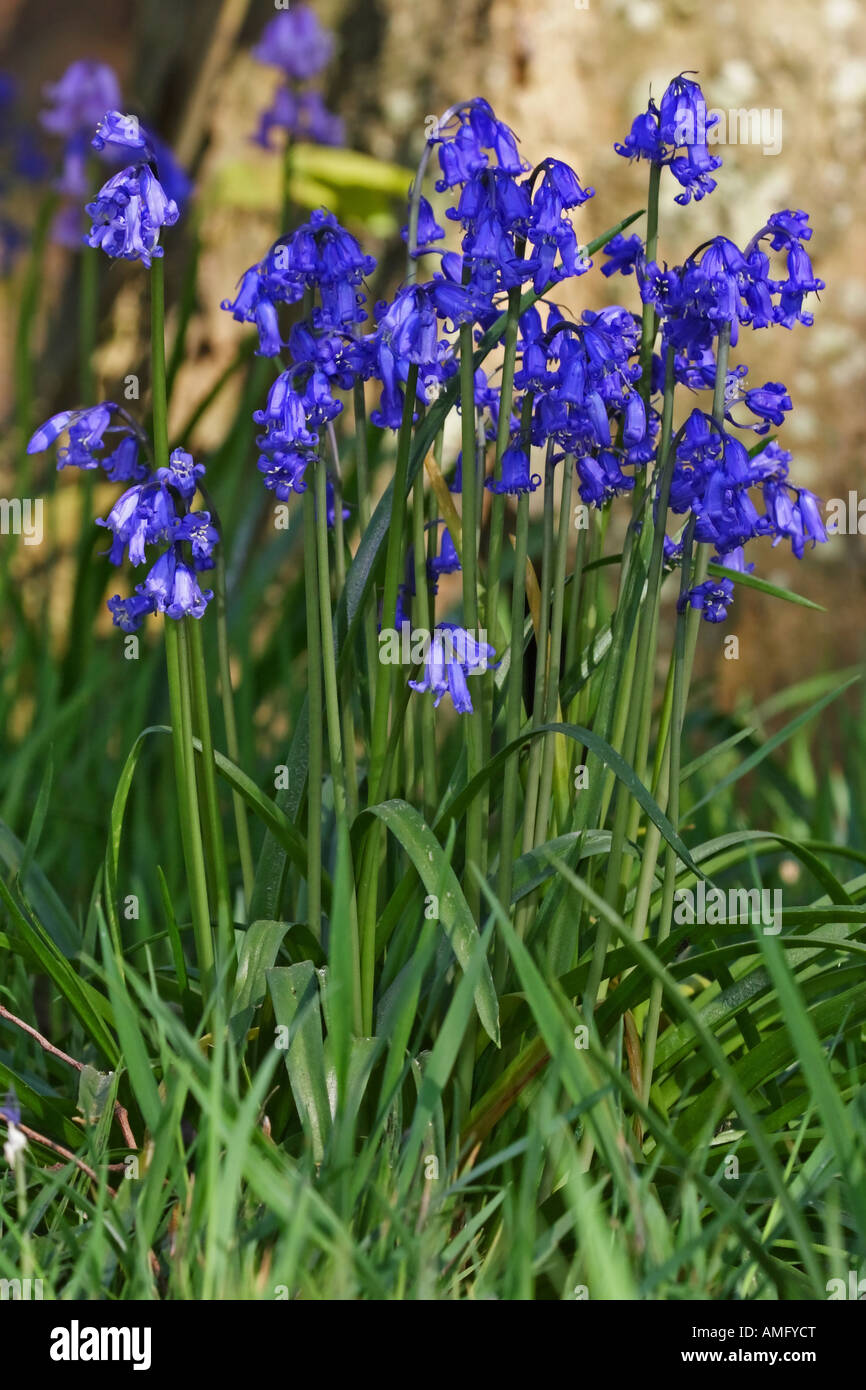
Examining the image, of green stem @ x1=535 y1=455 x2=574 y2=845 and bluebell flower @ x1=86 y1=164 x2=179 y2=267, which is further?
green stem @ x1=535 y1=455 x2=574 y2=845

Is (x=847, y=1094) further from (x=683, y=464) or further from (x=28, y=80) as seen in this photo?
(x=28, y=80)

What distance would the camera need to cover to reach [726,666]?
150 inches

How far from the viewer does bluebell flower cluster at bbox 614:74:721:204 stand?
158 centimetres

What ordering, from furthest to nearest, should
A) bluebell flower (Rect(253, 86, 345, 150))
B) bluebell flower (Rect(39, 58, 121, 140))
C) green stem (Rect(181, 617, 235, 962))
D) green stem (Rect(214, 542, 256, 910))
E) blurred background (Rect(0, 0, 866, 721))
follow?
bluebell flower (Rect(39, 58, 121, 140)) < bluebell flower (Rect(253, 86, 345, 150)) < blurred background (Rect(0, 0, 866, 721)) < green stem (Rect(214, 542, 256, 910)) < green stem (Rect(181, 617, 235, 962))

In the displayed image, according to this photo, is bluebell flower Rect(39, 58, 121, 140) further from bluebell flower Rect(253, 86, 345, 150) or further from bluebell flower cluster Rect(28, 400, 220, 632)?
bluebell flower cluster Rect(28, 400, 220, 632)

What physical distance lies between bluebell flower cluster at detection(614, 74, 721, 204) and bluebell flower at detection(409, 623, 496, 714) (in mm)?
598

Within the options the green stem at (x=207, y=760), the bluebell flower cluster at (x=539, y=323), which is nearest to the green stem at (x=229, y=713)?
the green stem at (x=207, y=760)

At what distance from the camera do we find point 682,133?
5.18 feet

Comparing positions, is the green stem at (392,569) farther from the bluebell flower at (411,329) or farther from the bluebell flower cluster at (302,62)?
the bluebell flower cluster at (302,62)

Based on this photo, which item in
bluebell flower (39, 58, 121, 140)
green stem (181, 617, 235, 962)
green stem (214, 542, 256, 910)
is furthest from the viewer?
bluebell flower (39, 58, 121, 140)

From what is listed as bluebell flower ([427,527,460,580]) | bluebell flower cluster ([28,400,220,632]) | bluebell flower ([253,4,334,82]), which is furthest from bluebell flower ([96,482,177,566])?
bluebell flower ([253,4,334,82])

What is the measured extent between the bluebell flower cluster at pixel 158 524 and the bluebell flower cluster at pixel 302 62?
237 cm
